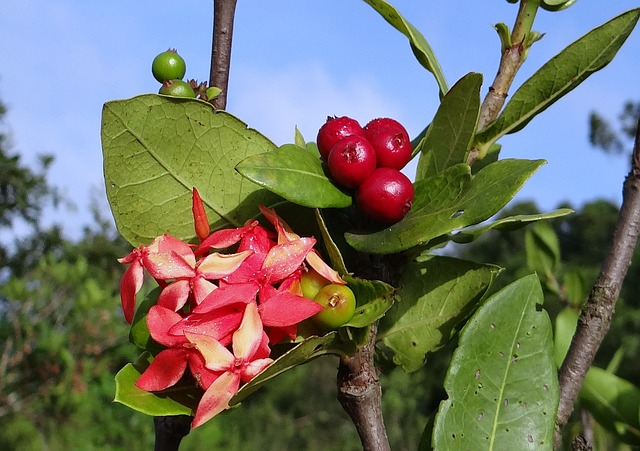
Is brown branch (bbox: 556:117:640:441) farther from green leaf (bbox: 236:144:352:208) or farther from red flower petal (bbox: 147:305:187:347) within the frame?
red flower petal (bbox: 147:305:187:347)

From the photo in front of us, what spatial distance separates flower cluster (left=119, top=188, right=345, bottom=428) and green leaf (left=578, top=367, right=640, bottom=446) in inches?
22.5

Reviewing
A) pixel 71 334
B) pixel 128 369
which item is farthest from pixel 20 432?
pixel 128 369

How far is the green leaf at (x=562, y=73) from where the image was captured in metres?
0.85

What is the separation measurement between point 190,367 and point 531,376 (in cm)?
35

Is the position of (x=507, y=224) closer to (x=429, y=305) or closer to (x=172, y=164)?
(x=429, y=305)

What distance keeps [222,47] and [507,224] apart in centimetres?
40

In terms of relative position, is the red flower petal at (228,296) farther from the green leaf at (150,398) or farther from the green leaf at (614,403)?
the green leaf at (614,403)

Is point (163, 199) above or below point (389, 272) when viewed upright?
above

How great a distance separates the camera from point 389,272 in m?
0.81

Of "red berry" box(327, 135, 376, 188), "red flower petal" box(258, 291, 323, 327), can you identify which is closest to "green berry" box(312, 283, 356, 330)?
"red flower petal" box(258, 291, 323, 327)

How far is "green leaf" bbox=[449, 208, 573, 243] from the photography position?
2.44 ft

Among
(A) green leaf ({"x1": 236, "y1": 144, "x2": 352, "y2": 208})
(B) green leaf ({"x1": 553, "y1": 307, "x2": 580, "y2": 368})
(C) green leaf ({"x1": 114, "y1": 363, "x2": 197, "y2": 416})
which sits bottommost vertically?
(B) green leaf ({"x1": 553, "y1": 307, "x2": 580, "y2": 368})

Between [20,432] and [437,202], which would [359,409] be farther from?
[20,432]

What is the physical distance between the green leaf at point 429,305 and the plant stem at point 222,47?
1.03 ft
